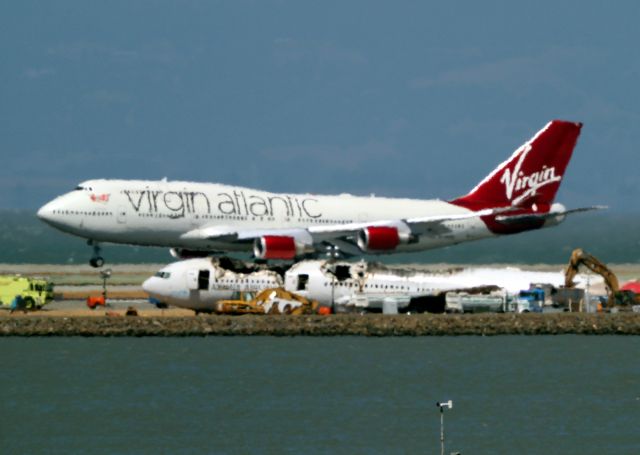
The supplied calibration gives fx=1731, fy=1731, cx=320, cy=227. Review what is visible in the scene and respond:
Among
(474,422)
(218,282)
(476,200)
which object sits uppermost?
(476,200)

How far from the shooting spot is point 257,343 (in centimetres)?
8950

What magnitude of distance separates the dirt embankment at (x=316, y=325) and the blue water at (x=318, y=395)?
0.58 m

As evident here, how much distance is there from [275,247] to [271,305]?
12.9 m

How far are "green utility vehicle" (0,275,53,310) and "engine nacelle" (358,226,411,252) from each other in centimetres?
2167

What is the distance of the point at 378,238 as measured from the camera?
365 ft

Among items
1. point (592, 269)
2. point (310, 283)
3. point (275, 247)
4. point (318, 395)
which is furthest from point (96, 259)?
point (318, 395)

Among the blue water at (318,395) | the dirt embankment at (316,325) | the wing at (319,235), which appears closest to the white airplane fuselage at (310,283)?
the dirt embankment at (316,325)

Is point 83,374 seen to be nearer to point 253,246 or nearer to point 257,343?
point 257,343

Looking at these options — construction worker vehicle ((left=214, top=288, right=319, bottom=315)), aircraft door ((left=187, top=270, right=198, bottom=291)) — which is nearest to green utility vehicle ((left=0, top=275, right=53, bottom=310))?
aircraft door ((left=187, top=270, right=198, bottom=291))

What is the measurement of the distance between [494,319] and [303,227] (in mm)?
23060

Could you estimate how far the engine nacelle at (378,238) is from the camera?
111250 millimetres

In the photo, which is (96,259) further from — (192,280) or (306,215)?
(192,280)

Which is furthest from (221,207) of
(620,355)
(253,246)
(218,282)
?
(620,355)

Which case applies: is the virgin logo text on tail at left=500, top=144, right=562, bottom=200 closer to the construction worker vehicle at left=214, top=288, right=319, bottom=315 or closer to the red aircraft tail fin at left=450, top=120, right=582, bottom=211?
the red aircraft tail fin at left=450, top=120, right=582, bottom=211
